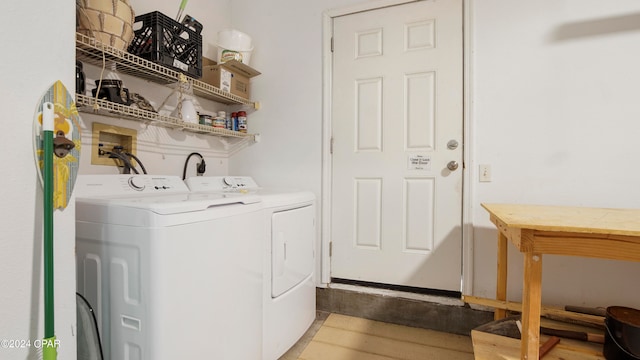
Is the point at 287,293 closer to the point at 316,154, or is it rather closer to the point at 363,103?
the point at 316,154

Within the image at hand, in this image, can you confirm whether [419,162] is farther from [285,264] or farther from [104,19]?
[104,19]

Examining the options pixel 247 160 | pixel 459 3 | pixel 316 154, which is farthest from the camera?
pixel 247 160

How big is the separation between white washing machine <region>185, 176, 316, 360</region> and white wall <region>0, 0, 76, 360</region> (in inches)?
29.0

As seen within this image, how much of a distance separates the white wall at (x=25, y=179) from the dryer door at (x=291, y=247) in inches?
34.2

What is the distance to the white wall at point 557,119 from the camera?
159cm

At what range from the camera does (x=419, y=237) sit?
1.93 meters

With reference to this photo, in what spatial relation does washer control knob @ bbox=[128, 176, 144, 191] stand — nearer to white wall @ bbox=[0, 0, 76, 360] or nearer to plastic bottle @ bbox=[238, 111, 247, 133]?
white wall @ bbox=[0, 0, 76, 360]

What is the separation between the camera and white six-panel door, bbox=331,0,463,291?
1871mm

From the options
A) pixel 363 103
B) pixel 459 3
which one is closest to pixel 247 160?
pixel 363 103

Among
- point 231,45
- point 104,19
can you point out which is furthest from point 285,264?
point 231,45

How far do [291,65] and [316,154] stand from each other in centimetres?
73

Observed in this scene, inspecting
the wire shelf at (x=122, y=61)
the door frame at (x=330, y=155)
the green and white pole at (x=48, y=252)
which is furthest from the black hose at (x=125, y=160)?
the door frame at (x=330, y=155)

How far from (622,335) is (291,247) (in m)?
1.46

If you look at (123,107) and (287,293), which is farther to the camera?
(287,293)
